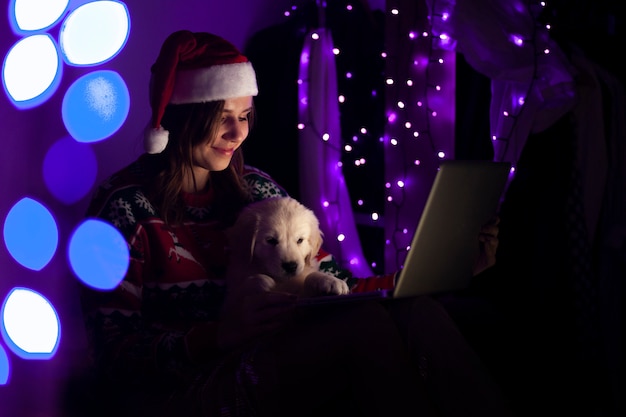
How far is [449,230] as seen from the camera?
1477mm

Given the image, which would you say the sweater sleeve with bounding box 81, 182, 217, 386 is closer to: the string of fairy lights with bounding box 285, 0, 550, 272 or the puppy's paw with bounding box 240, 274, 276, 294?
the puppy's paw with bounding box 240, 274, 276, 294

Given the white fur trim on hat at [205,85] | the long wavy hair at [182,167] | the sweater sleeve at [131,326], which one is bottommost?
the sweater sleeve at [131,326]

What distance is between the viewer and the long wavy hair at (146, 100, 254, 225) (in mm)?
1777

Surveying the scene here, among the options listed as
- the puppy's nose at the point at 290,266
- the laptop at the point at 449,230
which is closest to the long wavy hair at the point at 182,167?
the puppy's nose at the point at 290,266

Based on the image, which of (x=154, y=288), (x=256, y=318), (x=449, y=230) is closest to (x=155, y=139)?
(x=154, y=288)

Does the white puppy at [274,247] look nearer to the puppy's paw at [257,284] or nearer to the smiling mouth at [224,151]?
the puppy's paw at [257,284]

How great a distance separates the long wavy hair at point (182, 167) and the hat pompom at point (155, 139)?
0.05 m

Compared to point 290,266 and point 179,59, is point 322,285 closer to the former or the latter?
point 290,266

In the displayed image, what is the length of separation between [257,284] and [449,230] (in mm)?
481

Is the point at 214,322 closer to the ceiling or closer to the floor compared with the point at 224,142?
closer to the floor

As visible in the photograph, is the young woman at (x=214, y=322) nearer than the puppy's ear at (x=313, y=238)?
Yes

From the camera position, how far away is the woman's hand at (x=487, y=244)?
1664mm

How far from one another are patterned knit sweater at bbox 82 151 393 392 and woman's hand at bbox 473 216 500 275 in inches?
10.2

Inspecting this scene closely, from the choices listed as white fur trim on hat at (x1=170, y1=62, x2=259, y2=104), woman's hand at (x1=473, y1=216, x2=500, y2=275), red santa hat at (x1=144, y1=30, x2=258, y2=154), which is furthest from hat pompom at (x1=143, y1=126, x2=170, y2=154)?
woman's hand at (x1=473, y1=216, x2=500, y2=275)
